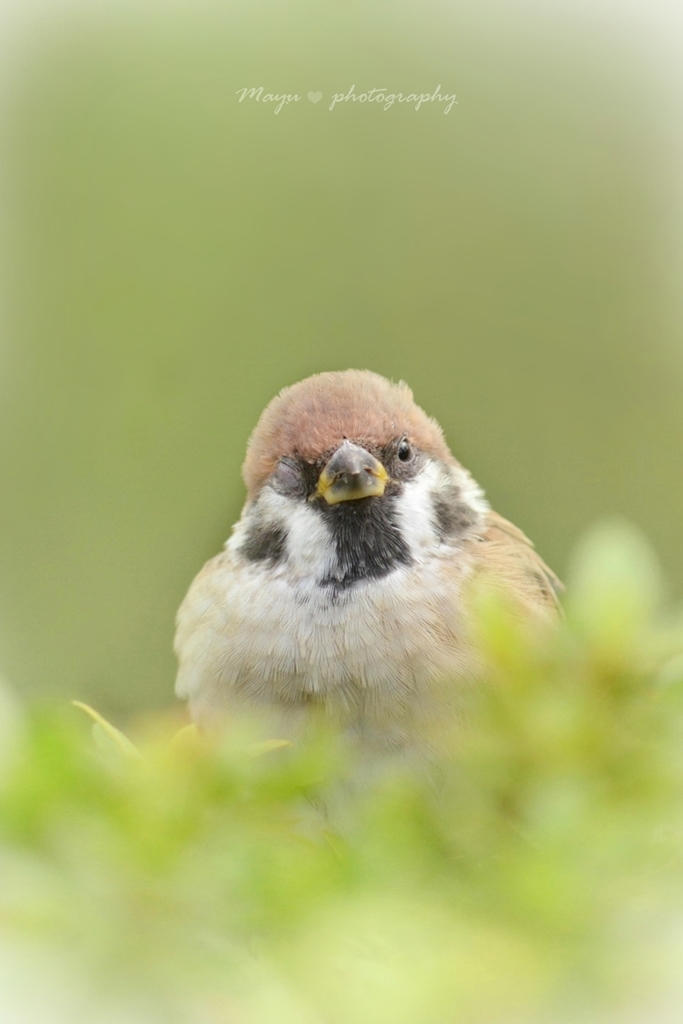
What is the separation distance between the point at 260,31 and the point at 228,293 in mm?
1307

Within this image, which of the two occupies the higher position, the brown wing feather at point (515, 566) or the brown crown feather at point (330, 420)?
the brown crown feather at point (330, 420)

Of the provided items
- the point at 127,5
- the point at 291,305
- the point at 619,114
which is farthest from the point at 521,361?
the point at 127,5

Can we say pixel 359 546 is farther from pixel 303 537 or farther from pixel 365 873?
pixel 365 873

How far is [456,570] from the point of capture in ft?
5.84

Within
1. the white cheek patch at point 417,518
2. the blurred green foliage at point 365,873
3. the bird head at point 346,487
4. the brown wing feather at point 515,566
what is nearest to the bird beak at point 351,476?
the bird head at point 346,487

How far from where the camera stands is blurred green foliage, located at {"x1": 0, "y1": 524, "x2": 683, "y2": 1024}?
456 mm

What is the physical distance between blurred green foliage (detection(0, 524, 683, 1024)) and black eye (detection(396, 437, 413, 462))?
124cm

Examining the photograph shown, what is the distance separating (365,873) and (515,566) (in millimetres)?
1430

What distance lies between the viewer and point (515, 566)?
1.88 meters

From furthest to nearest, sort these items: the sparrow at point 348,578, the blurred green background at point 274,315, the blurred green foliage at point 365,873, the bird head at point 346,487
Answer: the blurred green background at point 274,315
the bird head at point 346,487
the sparrow at point 348,578
the blurred green foliage at point 365,873

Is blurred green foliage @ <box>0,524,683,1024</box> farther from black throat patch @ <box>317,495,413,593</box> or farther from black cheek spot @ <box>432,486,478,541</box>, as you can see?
black cheek spot @ <box>432,486,478,541</box>

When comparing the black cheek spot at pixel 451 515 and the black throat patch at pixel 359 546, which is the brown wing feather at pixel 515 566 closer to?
the black cheek spot at pixel 451 515

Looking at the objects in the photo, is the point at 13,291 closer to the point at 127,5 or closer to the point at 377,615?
the point at 127,5

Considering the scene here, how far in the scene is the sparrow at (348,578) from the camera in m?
1.57
